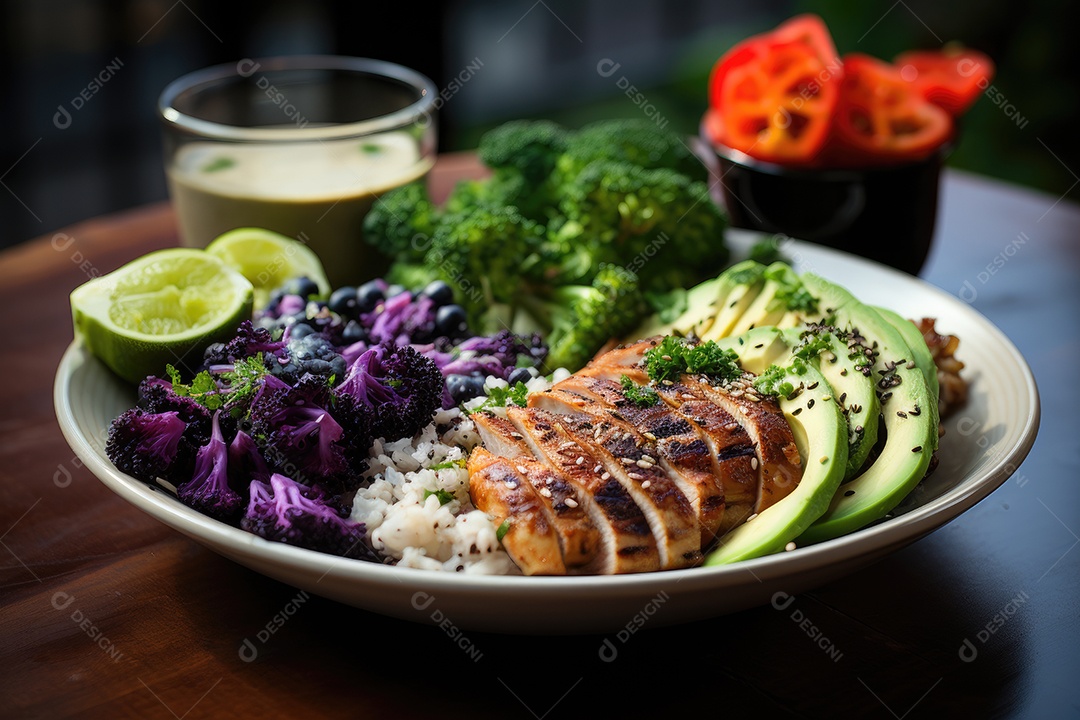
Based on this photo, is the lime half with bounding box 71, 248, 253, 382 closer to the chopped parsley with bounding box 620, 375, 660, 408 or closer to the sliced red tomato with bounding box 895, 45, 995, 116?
the chopped parsley with bounding box 620, 375, 660, 408

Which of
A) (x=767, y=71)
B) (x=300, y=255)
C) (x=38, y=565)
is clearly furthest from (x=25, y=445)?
(x=767, y=71)

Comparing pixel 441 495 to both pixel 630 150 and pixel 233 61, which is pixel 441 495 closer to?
pixel 630 150

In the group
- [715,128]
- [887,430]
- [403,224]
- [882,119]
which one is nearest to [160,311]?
[403,224]

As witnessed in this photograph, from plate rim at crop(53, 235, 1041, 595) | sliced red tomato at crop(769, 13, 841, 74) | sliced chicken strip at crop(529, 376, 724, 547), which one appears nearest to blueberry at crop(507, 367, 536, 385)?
sliced chicken strip at crop(529, 376, 724, 547)

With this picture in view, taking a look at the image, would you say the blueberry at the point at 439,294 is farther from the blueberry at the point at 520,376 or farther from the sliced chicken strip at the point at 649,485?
the sliced chicken strip at the point at 649,485

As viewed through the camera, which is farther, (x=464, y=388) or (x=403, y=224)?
(x=403, y=224)

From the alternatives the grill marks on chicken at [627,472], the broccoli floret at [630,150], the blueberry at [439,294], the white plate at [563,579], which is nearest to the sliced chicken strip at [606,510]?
the grill marks on chicken at [627,472]
